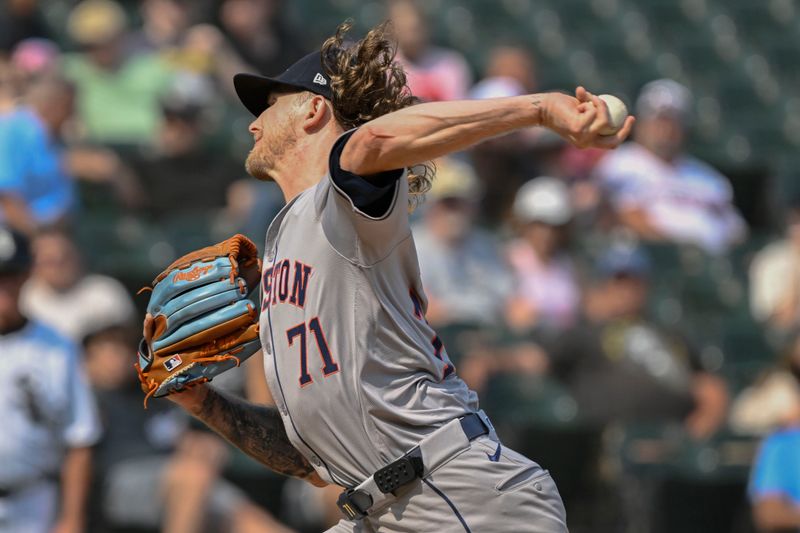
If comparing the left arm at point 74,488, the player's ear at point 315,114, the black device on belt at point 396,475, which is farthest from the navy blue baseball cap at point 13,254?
the black device on belt at point 396,475

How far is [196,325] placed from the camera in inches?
143

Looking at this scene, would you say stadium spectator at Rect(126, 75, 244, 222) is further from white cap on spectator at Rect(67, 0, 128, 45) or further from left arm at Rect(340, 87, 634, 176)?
left arm at Rect(340, 87, 634, 176)

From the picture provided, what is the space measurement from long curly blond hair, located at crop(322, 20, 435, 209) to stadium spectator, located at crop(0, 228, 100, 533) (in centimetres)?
280

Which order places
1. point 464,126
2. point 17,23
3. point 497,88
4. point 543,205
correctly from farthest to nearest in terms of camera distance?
point 497,88, point 17,23, point 543,205, point 464,126

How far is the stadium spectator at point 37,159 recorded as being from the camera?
761 centimetres

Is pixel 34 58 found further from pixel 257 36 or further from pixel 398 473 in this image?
pixel 398 473

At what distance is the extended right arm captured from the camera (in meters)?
3.80

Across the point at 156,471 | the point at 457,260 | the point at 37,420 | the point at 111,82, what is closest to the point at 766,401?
the point at 457,260

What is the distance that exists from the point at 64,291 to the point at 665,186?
3.92m

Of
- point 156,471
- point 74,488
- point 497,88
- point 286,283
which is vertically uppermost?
point 497,88

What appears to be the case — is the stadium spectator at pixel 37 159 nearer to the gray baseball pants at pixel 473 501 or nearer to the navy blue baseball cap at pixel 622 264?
the navy blue baseball cap at pixel 622 264

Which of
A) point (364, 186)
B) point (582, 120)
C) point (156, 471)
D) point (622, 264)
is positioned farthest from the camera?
point (622, 264)

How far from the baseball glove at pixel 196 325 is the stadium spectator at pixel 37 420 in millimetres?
2420

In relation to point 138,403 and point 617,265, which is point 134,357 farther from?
point 617,265
